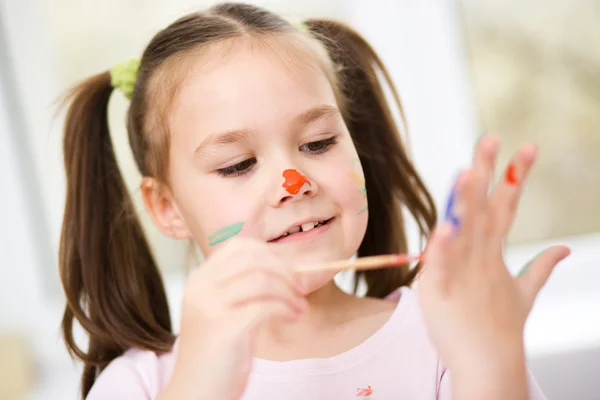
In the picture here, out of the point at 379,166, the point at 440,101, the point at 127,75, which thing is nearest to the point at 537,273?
the point at 379,166

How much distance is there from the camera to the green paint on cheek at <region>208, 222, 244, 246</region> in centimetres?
92

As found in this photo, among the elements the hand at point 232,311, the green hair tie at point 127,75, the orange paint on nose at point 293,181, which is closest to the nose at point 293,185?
the orange paint on nose at point 293,181

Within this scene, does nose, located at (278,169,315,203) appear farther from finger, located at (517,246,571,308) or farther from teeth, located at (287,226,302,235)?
finger, located at (517,246,571,308)

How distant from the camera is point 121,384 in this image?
3.45ft

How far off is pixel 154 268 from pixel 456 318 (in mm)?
696

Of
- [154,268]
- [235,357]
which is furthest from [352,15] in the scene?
[235,357]

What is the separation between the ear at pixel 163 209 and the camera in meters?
1.07

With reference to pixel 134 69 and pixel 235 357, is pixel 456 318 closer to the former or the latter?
pixel 235 357

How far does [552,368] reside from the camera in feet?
4.03

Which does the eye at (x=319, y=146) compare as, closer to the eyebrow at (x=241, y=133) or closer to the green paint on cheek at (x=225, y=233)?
the eyebrow at (x=241, y=133)

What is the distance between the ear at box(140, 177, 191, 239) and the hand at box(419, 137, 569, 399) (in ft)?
1.70

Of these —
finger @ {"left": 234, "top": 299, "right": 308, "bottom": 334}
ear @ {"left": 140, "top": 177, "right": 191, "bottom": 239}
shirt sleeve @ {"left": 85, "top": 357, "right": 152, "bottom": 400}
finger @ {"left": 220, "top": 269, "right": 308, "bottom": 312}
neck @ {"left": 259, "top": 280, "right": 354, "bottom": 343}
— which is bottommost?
shirt sleeve @ {"left": 85, "top": 357, "right": 152, "bottom": 400}

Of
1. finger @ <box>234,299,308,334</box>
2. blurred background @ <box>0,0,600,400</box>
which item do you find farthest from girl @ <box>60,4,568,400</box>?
blurred background @ <box>0,0,600,400</box>

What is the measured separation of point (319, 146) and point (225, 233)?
0.57 feet
